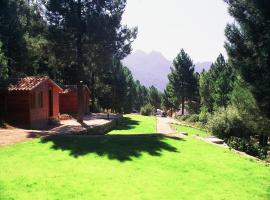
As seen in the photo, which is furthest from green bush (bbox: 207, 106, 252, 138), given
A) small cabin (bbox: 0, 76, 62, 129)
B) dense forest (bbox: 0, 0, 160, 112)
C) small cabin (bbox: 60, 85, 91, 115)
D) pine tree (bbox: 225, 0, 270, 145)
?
small cabin (bbox: 60, 85, 91, 115)

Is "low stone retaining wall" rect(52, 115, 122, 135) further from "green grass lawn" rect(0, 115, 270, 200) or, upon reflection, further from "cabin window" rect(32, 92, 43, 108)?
"green grass lawn" rect(0, 115, 270, 200)

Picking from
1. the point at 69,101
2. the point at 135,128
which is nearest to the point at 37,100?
the point at 135,128

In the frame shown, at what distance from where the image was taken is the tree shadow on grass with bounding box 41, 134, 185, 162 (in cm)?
1652

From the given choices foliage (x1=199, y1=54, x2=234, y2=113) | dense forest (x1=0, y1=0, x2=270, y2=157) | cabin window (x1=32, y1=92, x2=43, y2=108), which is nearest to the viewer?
dense forest (x1=0, y1=0, x2=270, y2=157)

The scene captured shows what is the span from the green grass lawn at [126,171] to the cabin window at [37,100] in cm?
1021

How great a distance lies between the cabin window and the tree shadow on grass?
952cm

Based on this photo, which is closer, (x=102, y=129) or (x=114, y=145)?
(x=114, y=145)

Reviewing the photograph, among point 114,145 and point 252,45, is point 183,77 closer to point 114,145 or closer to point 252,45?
point 252,45

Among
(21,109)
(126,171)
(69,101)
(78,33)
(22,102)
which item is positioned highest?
(78,33)

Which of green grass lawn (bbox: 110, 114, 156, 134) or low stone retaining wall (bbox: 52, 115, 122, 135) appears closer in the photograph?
low stone retaining wall (bbox: 52, 115, 122, 135)

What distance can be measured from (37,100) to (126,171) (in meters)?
18.5

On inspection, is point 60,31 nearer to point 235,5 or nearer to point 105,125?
point 105,125

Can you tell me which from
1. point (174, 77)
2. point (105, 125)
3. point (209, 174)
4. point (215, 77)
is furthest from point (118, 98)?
point (209, 174)

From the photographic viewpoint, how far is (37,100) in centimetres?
3017
